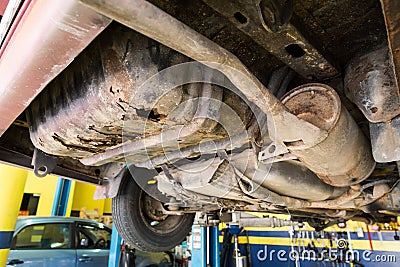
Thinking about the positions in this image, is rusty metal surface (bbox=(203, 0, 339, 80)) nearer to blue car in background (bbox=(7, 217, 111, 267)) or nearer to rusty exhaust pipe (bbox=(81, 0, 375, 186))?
rusty exhaust pipe (bbox=(81, 0, 375, 186))

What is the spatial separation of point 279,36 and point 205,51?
23 centimetres

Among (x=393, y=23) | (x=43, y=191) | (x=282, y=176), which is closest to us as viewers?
(x=393, y=23)

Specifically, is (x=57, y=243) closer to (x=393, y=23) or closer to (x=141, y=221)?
(x=141, y=221)

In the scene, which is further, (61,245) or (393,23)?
(61,245)

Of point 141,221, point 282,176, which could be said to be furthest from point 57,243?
point 282,176

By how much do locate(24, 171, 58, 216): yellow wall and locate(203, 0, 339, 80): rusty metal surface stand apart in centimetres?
637

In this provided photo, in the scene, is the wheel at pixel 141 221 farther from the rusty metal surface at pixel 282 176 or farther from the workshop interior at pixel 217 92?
the rusty metal surface at pixel 282 176

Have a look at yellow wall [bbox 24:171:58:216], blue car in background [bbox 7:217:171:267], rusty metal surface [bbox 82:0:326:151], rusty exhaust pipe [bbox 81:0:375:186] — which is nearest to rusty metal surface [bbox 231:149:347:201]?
rusty exhaust pipe [bbox 81:0:375:186]

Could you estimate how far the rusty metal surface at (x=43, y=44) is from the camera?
1.46ft

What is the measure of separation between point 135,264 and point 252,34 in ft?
11.8

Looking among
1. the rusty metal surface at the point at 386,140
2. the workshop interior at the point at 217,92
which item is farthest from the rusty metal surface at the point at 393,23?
the rusty metal surface at the point at 386,140

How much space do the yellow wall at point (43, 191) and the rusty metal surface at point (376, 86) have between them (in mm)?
6450

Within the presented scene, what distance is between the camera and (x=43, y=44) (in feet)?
1.64

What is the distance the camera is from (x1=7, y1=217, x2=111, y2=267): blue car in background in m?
3.16
